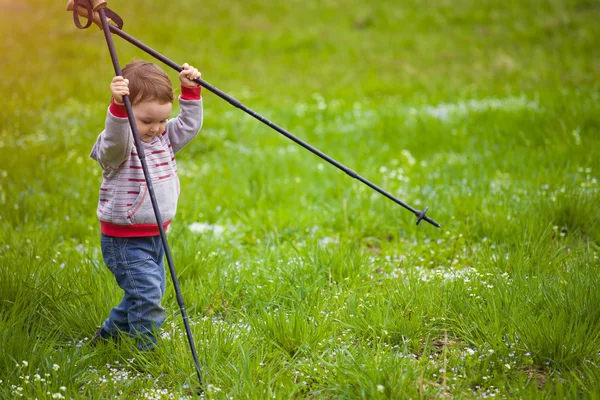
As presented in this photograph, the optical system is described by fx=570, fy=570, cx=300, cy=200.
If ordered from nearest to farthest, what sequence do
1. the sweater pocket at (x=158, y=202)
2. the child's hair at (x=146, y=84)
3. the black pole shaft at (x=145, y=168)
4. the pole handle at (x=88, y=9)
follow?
1. the black pole shaft at (x=145, y=168)
2. the pole handle at (x=88, y=9)
3. the child's hair at (x=146, y=84)
4. the sweater pocket at (x=158, y=202)

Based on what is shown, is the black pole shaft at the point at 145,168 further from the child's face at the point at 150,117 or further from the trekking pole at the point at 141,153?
the child's face at the point at 150,117

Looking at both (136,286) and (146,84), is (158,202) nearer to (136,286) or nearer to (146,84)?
(136,286)

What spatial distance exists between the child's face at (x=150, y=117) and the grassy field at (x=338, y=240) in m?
1.27

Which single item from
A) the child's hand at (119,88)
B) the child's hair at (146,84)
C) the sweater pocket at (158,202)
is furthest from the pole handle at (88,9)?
the sweater pocket at (158,202)

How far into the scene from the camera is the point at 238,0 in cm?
2014

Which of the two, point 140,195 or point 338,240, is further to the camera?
point 338,240

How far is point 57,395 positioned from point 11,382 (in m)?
0.50

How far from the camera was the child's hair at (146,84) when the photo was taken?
334 cm

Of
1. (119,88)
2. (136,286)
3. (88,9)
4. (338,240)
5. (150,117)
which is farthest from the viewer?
(338,240)

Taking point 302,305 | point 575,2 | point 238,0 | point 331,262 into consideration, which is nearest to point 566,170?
point 331,262

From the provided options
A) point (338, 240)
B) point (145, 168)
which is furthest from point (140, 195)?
point (338, 240)

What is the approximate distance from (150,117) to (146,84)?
0.65ft

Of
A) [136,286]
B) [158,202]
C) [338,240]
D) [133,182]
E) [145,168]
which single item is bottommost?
[338,240]

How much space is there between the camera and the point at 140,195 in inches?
136
